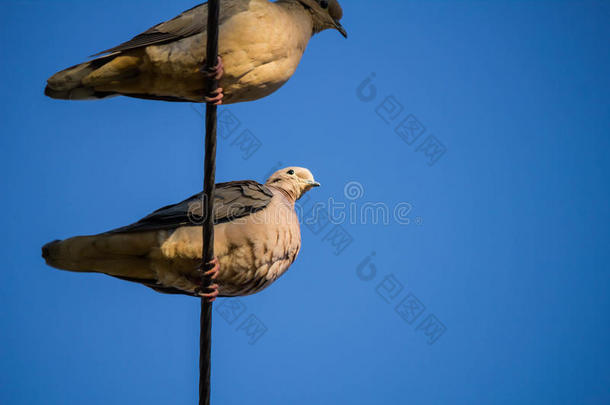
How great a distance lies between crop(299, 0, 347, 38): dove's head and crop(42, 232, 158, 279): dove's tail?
2045 millimetres

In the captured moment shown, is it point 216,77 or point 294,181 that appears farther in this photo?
point 294,181

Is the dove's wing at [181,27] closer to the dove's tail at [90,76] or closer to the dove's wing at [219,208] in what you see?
the dove's tail at [90,76]

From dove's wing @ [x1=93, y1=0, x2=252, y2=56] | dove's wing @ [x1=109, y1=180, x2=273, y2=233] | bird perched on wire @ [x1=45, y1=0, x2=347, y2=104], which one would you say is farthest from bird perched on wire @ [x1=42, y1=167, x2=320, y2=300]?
dove's wing @ [x1=93, y1=0, x2=252, y2=56]

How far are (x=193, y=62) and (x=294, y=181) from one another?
2073mm

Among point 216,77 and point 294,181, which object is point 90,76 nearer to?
point 216,77

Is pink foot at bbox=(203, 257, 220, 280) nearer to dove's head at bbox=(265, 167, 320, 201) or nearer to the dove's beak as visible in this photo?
dove's head at bbox=(265, 167, 320, 201)

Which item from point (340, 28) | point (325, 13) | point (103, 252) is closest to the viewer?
point (103, 252)

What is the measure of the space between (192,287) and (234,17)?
190 cm

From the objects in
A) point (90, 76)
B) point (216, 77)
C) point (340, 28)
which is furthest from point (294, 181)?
point (90, 76)

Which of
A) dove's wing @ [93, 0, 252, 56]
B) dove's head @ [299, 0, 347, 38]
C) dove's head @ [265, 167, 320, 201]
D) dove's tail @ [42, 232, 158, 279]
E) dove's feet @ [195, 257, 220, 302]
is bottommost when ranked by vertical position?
dove's feet @ [195, 257, 220, 302]

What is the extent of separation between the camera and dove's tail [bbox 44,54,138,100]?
352 centimetres

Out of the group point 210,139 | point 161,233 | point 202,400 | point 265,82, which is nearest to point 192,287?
point 161,233

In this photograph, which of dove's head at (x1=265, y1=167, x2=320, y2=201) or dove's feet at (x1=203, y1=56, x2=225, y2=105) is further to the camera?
dove's head at (x1=265, y1=167, x2=320, y2=201)

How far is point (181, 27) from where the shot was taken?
3.59m
